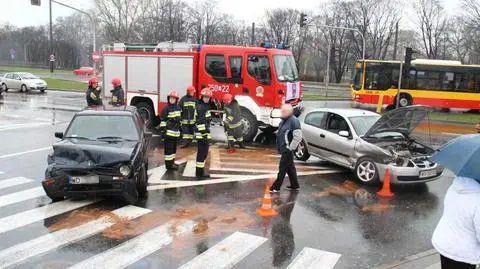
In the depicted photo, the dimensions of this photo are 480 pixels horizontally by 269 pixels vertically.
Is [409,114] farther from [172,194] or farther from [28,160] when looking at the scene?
[28,160]

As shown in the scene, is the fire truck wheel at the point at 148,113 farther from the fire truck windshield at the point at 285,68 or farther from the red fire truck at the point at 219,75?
the fire truck windshield at the point at 285,68

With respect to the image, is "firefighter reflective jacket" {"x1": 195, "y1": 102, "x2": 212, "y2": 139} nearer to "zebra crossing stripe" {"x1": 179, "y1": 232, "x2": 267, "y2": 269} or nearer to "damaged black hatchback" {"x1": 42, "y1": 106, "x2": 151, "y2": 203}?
"damaged black hatchback" {"x1": 42, "y1": 106, "x2": 151, "y2": 203}

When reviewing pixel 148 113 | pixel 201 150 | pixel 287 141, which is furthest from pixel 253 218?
pixel 148 113

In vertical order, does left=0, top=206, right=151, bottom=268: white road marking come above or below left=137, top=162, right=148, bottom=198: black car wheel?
below

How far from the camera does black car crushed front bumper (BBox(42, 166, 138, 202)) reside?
7512mm

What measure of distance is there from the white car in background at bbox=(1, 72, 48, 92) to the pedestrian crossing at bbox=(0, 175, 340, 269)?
29.2m

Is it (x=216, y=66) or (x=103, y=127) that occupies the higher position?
(x=216, y=66)

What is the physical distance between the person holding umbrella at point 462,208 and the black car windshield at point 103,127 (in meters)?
6.22

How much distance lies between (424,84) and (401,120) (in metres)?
20.7

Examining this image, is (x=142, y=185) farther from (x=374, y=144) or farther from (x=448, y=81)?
(x=448, y=81)

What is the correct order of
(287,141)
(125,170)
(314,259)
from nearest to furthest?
(314,259) < (125,170) < (287,141)

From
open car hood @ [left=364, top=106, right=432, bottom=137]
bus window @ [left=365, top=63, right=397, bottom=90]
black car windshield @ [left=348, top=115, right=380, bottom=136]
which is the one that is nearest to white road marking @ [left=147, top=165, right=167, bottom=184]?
black car windshield @ [left=348, top=115, right=380, bottom=136]

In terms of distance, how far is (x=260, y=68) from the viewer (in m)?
14.4

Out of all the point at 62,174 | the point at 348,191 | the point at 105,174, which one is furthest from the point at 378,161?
the point at 62,174
